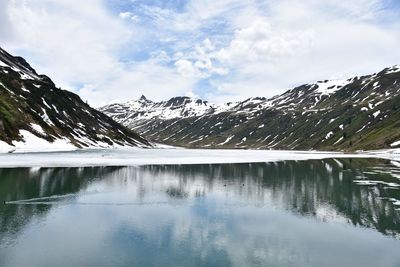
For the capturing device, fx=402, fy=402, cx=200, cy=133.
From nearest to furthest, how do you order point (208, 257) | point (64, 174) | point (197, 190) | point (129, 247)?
point (208, 257), point (129, 247), point (197, 190), point (64, 174)

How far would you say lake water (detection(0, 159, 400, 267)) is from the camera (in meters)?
29.1

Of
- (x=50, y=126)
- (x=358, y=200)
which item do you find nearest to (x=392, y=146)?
(x=358, y=200)

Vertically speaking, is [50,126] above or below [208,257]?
above

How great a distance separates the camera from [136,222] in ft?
131

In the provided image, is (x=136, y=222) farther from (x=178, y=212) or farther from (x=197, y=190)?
(x=197, y=190)

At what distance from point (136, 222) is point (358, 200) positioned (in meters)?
30.8

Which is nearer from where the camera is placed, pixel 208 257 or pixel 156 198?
pixel 208 257

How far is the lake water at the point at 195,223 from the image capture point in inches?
1145

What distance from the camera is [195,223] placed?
39.6 m

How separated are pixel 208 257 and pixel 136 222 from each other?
510 inches

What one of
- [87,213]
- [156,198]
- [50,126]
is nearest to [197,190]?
[156,198]

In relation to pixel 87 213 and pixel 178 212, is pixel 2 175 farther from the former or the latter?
pixel 178 212

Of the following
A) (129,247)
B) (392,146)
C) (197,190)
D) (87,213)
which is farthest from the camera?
(392,146)

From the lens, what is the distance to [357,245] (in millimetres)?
32969
